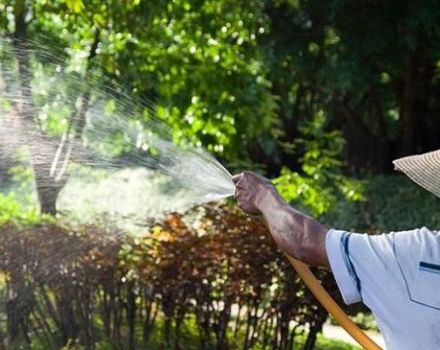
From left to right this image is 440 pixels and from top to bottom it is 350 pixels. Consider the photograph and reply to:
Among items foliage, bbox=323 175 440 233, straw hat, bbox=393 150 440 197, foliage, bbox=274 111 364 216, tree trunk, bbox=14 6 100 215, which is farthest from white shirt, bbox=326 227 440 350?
foliage, bbox=323 175 440 233

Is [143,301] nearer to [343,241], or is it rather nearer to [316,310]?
[316,310]

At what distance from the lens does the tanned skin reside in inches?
112

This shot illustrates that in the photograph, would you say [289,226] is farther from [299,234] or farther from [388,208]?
[388,208]

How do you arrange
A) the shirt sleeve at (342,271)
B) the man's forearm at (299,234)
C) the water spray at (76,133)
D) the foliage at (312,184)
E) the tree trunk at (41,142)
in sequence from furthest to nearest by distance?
1. the foliage at (312,184)
2. the tree trunk at (41,142)
3. the water spray at (76,133)
4. the man's forearm at (299,234)
5. the shirt sleeve at (342,271)

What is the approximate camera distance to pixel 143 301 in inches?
272

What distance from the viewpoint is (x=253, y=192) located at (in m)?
3.13

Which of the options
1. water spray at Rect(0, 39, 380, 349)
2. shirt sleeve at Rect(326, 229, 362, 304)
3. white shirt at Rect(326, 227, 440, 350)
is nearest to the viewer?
white shirt at Rect(326, 227, 440, 350)

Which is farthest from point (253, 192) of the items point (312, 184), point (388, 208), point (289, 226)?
point (388, 208)

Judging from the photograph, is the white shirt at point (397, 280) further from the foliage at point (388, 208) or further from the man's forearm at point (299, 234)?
the foliage at point (388, 208)

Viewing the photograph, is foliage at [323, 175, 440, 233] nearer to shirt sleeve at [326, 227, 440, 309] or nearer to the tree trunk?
the tree trunk

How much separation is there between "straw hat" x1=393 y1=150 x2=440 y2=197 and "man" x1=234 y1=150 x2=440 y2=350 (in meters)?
0.34

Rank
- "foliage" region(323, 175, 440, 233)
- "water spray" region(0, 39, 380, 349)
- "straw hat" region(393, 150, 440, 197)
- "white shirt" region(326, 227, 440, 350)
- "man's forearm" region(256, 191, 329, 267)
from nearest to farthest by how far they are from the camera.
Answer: "white shirt" region(326, 227, 440, 350) < "man's forearm" region(256, 191, 329, 267) < "straw hat" region(393, 150, 440, 197) < "water spray" region(0, 39, 380, 349) < "foliage" region(323, 175, 440, 233)

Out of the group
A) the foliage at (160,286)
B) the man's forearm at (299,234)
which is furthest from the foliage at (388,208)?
the man's forearm at (299,234)

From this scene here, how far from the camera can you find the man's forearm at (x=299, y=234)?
2.83 m
